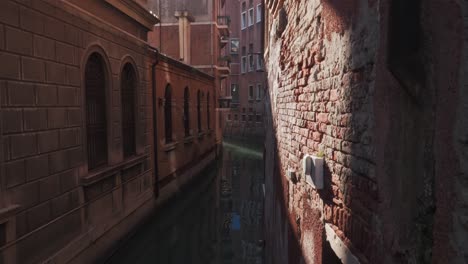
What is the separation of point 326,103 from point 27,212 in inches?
152

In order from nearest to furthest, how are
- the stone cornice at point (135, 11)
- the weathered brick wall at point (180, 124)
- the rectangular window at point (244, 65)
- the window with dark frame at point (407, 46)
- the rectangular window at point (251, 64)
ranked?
the window with dark frame at point (407, 46) → the stone cornice at point (135, 11) → the weathered brick wall at point (180, 124) → the rectangular window at point (251, 64) → the rectangular window at point (244, 65)

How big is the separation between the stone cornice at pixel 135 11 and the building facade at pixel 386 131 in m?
5.36

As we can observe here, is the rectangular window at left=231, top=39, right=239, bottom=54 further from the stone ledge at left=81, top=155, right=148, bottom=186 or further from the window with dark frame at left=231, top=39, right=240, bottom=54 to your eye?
the stone ledge at left=81, top=155, right=148, bottom=186

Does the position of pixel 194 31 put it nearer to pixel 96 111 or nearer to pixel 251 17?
pixel 251 17

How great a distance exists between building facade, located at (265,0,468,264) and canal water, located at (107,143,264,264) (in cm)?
515

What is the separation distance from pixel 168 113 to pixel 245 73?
2611 cm

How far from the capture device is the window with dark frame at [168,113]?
40.8ft

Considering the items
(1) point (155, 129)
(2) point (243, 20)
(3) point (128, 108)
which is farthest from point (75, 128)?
(2) point (243, 20)

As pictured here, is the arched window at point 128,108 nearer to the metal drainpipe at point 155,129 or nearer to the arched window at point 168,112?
the metal drainpipe at point 155,129

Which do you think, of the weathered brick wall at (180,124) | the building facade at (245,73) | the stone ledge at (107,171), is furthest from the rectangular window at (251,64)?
the stone ledge at (107,171)

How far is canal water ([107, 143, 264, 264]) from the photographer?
26.6ft

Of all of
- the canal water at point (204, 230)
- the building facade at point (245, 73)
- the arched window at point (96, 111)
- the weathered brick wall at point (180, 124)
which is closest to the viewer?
the arched window at point (96, 111)

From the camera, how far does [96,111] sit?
23.0 ft

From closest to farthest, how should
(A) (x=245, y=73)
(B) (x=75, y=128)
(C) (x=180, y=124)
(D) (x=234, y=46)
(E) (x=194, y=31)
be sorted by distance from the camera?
(B) (x=75, y=128), (C) (x=180, y=124), (E) (x=194, y=31), (A) (x=245, y=73), (D) (x=234, y=46)
